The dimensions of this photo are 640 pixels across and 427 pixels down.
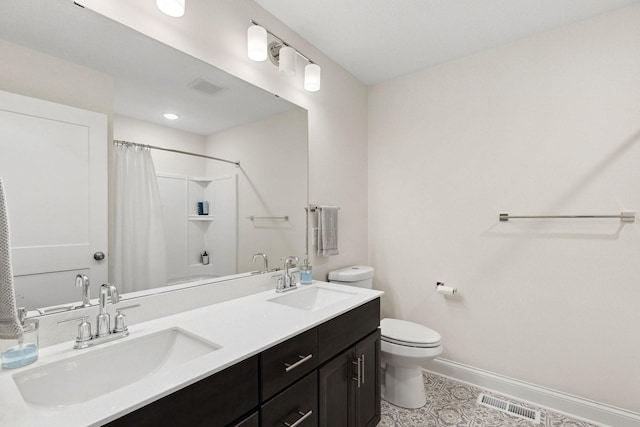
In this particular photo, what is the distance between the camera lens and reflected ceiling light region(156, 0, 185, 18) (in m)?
1.17

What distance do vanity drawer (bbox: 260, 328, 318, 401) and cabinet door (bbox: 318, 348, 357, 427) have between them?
0.12 metres

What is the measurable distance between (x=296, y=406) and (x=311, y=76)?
174 cm

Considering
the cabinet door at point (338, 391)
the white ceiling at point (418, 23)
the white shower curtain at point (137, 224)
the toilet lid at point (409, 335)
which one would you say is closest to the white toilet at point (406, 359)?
the toilet lid at point (409, 335)

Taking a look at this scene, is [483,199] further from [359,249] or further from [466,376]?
[466,376]

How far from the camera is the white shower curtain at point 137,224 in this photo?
3.76 ft

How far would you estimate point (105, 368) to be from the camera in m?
0.91

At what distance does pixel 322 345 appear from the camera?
1221mm

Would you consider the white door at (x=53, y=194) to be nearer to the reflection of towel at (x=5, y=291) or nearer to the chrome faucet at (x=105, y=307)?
the chrome faucet at (x=105, y=307)

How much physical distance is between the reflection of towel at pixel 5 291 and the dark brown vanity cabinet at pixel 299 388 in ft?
1.02

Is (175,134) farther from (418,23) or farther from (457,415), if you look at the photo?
(457,415)

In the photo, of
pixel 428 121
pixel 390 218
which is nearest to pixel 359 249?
pixel 390 218

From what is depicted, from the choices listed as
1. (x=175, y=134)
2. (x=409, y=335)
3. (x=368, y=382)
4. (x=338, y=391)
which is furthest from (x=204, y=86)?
(x=409, y=335)

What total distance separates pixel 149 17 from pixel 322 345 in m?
1.54

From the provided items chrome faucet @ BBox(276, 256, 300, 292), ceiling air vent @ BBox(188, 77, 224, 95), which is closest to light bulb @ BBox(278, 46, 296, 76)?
ceiling air vent @ BBox(188, 77, 224, 95)
